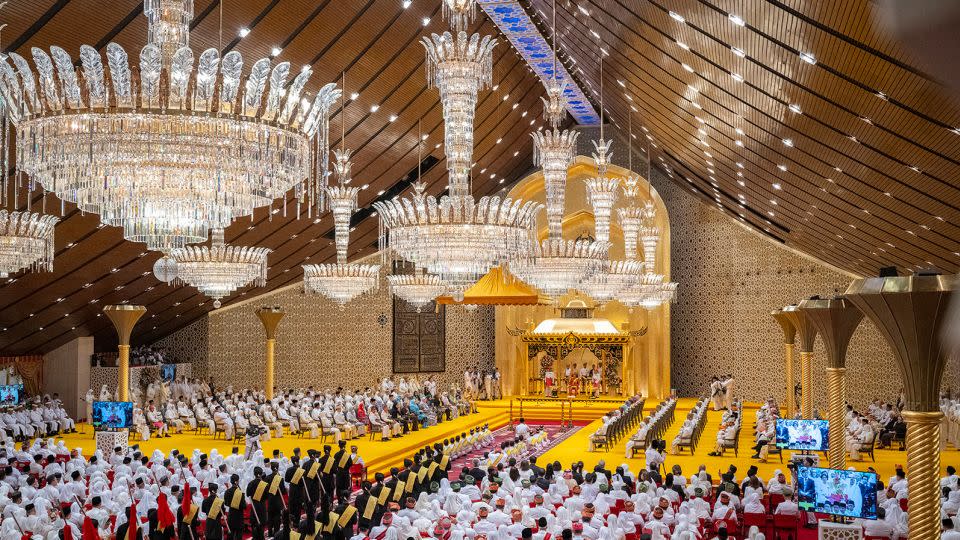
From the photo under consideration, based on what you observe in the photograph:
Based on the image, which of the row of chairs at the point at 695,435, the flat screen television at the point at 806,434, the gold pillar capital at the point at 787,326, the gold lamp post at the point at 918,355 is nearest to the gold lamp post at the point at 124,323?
the row of chairs at the point at 695,435

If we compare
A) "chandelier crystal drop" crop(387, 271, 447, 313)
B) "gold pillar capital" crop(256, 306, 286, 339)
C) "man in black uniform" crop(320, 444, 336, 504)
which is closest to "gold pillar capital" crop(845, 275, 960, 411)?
"man in black uniform" crop(320, 444, 336, 504)

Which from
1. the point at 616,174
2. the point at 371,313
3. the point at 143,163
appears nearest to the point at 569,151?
the point at 143,163

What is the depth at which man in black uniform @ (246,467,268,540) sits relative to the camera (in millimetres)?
13656

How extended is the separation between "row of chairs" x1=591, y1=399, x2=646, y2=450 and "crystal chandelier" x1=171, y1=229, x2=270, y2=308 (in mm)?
10709

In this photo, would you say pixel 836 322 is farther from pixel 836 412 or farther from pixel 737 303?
pixel 737 303

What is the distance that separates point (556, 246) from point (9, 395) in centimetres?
1991

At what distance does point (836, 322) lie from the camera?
43.5 ft

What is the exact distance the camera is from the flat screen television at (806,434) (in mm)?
15477

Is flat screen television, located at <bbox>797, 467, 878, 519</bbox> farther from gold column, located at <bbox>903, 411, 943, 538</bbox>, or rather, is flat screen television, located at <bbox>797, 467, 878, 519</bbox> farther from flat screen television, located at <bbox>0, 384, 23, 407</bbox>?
flat screen television, located at <bbox>0, 384, 23, 407</bbox>

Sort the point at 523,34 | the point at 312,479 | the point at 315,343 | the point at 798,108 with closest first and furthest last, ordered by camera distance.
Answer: the point at 798,108, the point at 312,479, the point at 523,34, the point at 315,343

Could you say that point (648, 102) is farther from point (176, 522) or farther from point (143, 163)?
point (143, 163)

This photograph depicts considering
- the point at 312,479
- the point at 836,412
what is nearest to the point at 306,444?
the point at 312,479

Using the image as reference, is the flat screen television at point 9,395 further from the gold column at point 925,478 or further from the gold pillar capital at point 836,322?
the gold column at point 925,478

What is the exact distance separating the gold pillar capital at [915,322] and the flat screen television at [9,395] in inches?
979
